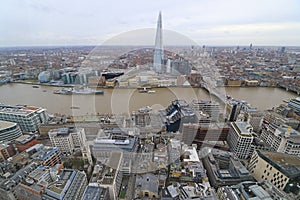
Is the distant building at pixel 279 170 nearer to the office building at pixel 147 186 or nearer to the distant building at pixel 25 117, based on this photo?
the office building at pixel 147 186

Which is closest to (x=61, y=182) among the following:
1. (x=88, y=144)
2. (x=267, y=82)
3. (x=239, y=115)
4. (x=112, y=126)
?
(x=88, y=144)

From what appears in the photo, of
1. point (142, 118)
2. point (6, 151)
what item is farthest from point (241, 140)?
point (6, 151)

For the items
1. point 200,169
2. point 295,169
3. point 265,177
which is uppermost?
point 295,169

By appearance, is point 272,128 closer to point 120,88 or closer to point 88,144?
point 88,144

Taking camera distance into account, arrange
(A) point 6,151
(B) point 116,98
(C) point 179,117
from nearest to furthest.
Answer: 1. (A) point 6,151
2. (C) point 179,117
3. (B) point 116,98

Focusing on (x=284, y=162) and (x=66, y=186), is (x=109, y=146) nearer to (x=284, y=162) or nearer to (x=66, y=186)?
(x=66, y=186)

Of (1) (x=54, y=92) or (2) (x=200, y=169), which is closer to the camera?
(2) (x=200, y=169)
